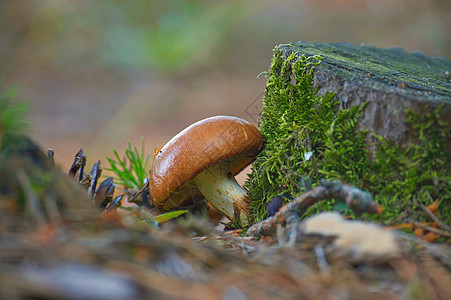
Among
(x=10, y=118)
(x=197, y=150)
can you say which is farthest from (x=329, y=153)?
(x=10, y=118)

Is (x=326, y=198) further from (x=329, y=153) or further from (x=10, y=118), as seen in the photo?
(x=10, y=118)

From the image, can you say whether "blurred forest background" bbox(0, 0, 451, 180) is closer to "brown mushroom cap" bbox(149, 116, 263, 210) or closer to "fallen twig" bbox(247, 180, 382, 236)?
"brown mushroom cap" bbox(149, 116, 263, 210)

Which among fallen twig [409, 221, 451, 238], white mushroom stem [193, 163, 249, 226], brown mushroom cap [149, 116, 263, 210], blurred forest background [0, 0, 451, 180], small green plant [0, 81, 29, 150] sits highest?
blurred forest background [0, 0, 451, 180]

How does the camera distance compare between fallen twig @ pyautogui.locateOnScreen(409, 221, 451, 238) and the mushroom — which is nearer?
fallen twig @ pyautogui.locateOnScreen(409, 221, 451, 238)

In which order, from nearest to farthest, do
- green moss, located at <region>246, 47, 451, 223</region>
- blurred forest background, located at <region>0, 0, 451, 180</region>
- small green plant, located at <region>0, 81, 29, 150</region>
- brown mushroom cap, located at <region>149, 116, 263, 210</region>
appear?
small green plant, located at <region>0, 81, 29, 150</region> → green moss, located at <region>246, 47, 451, 223</region> → brown mushroom cap, located at <region>149, 116, 263, 210</region> → blurred forest background, located at <region>0, 0, 451, 180</region>

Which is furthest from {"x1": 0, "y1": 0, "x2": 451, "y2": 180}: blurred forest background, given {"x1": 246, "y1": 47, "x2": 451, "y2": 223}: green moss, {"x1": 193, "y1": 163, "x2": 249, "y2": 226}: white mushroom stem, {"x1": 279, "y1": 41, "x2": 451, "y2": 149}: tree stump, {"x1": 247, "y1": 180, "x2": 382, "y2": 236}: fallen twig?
{"x1": 247, "y1": 180, "x2": 382, "y2": 236}: fallen twig
